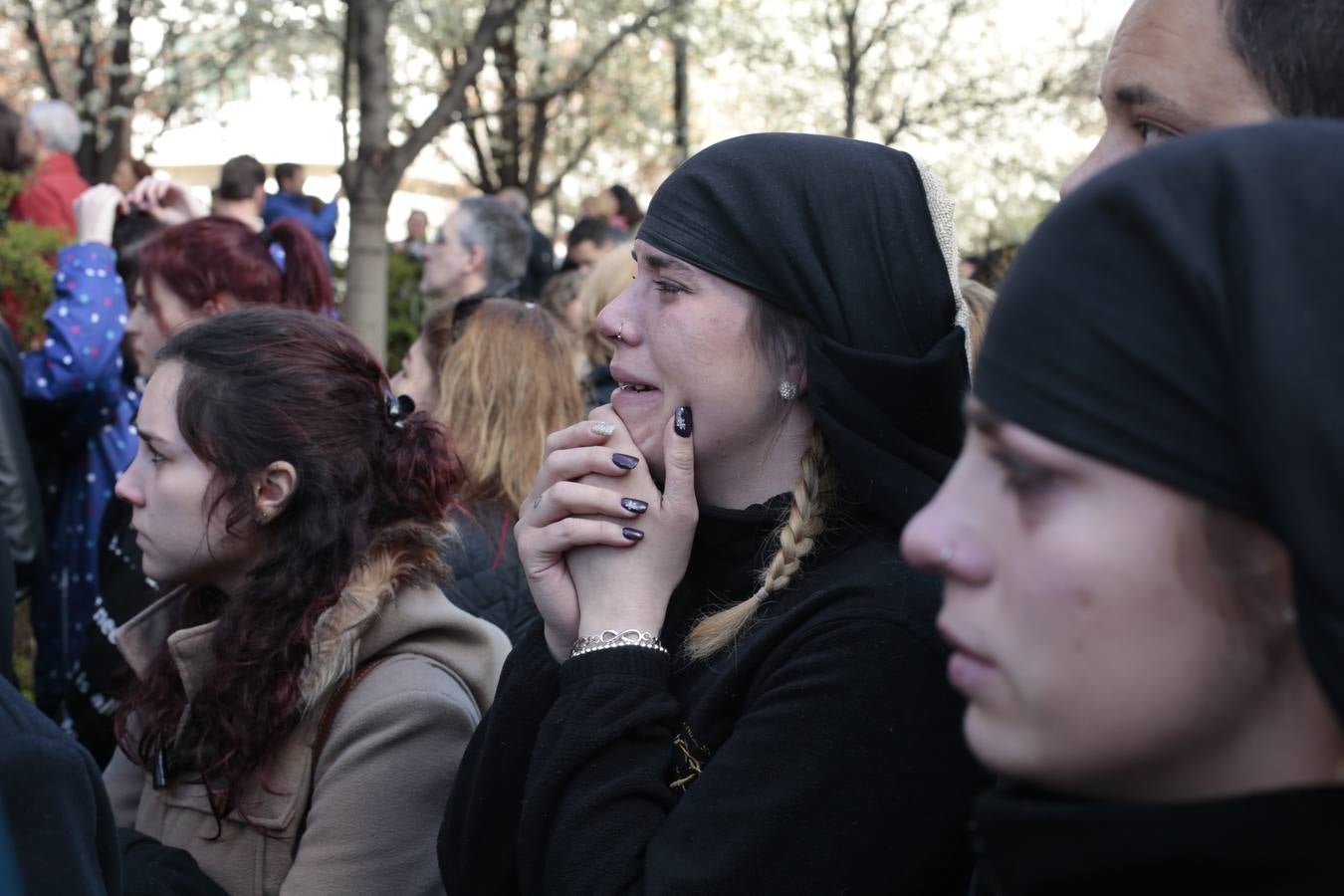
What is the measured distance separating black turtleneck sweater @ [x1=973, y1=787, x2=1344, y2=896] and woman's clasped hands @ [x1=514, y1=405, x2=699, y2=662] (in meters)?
1.02

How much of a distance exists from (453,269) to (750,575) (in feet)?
19.1

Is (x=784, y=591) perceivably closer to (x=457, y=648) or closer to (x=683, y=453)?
(x=683, y=453)

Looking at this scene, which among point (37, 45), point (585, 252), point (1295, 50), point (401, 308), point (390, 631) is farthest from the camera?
point (37, 45)

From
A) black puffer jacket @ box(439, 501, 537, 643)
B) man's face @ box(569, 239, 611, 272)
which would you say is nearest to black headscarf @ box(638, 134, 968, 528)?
black puffer jacket @ box(439, 501, 537, 643)

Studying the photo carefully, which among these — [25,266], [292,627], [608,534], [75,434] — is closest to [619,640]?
[608,534]

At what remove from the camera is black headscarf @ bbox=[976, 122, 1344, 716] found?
1.06 m

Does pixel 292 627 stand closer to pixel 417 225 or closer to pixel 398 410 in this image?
pixel 398 410

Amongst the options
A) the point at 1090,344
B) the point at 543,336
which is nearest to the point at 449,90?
the point at 543,336

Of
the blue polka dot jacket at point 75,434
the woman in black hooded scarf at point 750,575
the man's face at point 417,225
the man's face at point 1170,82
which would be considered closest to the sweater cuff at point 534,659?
the woman in black hooded scarf at point 750,575

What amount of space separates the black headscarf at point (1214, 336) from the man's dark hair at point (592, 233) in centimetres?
836

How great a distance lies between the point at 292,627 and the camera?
112 inches

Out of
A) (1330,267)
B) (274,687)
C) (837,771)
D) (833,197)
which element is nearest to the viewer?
(1330,267)

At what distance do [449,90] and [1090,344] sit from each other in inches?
274

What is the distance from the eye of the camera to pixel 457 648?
115 inches
